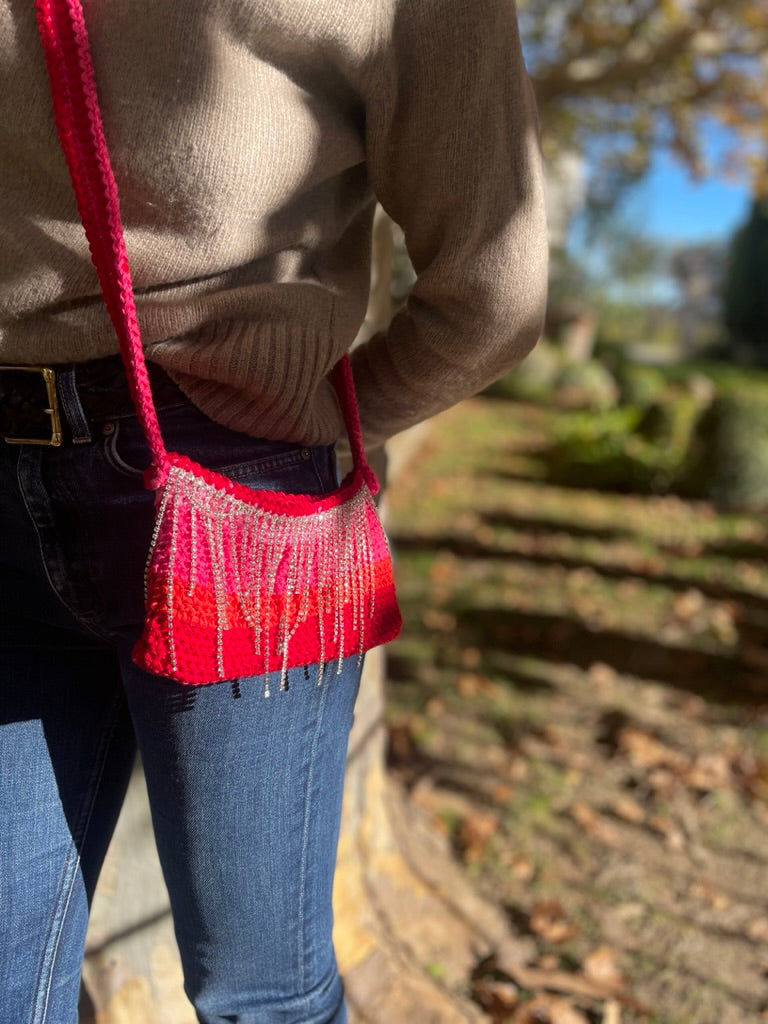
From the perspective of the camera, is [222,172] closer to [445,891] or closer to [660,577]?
[445,891]

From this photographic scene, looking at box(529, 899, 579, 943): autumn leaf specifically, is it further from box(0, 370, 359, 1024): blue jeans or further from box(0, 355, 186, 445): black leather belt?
box(0, 355, 186, 445): black leather belt

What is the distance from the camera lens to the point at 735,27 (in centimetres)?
653

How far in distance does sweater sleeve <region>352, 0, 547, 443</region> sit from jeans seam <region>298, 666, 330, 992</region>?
1.55ft

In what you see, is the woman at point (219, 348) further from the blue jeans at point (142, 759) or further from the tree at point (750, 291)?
the tree at point (750, 291)

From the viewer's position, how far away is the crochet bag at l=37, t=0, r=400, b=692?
919 mm

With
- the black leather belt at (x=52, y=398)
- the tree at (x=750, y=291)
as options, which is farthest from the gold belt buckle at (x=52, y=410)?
the tree at (x=750, y=291)

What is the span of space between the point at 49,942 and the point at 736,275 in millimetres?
19630

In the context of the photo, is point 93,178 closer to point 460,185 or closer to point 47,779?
point 460,185

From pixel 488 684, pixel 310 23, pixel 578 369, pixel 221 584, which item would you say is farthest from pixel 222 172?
pixel 578 369

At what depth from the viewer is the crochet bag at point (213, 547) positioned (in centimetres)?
92

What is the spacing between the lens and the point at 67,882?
4.01 ft

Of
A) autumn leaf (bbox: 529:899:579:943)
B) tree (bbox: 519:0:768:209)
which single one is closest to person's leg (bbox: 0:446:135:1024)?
autumn leaf (bbox: 529:899:579:943)

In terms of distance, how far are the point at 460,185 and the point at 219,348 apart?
13.6 inches

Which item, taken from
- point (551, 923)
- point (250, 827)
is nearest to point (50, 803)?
point (250, 827)
